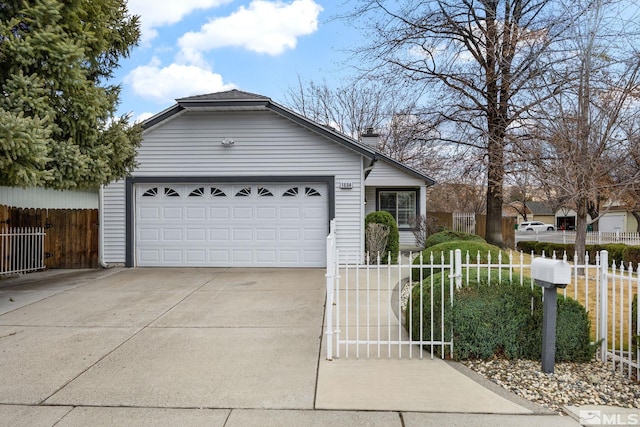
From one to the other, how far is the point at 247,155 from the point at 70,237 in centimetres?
519

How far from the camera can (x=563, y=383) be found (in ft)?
13.0

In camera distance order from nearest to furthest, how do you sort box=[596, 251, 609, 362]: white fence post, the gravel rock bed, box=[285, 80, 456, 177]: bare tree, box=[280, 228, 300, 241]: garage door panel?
the gravel rock bed
box=[596, 251, 609, 362]: white fence post
box=[280, 228, 300, 241]: garage door panel
box=[285, 80, 456, 177]: bare tree

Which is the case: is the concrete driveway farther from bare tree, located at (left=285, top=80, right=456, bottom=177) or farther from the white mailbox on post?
bare tree, located at (left=285, top=80, right=456, bottom=177)

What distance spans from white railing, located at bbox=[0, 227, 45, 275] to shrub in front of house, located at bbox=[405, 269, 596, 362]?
9.86 metres

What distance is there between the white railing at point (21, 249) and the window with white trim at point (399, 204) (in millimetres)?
13488

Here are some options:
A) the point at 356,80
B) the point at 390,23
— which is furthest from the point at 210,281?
the point at 390,23

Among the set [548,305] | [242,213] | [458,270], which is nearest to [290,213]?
[242,213]

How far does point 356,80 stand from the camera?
1748 cm

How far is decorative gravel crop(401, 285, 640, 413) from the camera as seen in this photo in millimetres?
3666

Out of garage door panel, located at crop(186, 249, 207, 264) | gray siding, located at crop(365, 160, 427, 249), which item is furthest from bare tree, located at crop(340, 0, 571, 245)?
garage door panel, located at crop(186, 249, 207, 264)

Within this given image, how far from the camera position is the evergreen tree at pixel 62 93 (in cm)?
578

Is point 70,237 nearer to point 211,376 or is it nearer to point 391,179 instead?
point 211,376

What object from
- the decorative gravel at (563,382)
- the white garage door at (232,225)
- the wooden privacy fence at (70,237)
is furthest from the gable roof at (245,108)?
the decorative gravel at (563,382)

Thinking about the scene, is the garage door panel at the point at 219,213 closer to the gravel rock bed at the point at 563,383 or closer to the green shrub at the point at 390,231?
the green shrub at the point at 390,231
